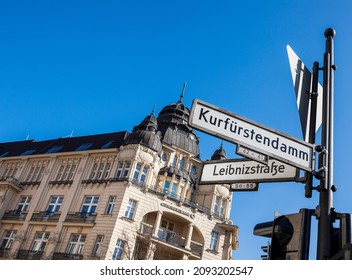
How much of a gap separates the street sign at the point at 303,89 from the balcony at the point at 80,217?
30391 mm

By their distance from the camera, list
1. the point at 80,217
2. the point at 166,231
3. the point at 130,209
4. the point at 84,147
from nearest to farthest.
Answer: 1. the point at 130,209
2. the point at 80,217
3. the point at 166,231
4. the point at 84,147

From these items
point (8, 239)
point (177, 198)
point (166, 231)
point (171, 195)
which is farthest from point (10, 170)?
point (166, 231)

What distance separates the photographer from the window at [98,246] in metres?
30.5

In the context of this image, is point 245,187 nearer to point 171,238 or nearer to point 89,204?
point 171,238

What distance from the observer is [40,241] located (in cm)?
3400

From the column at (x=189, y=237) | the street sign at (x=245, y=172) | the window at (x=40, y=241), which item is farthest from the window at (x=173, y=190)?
the street sign at (x=245, y=172)

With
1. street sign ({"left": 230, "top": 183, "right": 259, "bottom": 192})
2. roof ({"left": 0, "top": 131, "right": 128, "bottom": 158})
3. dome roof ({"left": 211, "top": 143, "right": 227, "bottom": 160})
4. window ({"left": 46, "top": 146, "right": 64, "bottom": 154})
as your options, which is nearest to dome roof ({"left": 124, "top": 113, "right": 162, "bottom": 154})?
roof ({"left": 0, "top": 131, "right": 128, "bottom": 158})

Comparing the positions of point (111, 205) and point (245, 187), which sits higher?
point (111, 205)

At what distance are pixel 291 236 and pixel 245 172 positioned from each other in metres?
1.12

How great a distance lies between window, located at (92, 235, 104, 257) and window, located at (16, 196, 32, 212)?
34.2 feet

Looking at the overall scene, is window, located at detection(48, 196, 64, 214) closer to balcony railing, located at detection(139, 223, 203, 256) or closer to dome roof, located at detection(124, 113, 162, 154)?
dome roof, located at detection(124, 113, 162, 154)

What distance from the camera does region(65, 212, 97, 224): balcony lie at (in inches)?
1288
